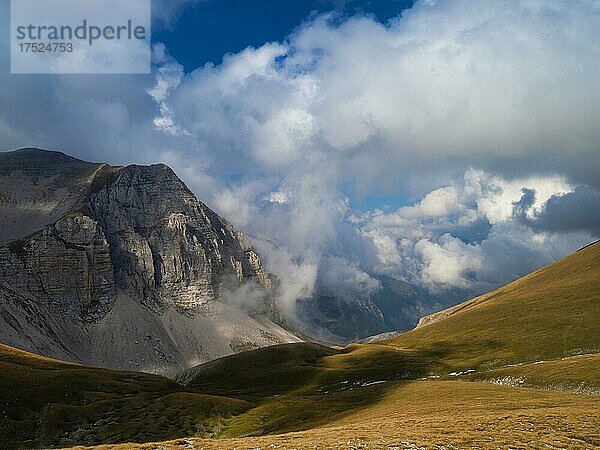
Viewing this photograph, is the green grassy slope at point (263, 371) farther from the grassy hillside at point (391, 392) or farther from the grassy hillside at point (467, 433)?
the grassy hillside at point (467, 433)

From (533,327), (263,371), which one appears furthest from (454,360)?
(263,371)

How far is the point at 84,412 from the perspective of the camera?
83.2 metres

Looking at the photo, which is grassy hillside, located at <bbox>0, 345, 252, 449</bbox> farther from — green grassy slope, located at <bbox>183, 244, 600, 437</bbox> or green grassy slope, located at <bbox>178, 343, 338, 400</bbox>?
green grassy slope, located at <bbox>178, 343, 338, 400</bbox>

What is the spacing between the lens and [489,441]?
104 ft

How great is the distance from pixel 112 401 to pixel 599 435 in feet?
279

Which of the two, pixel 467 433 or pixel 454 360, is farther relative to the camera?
pixel 454 360

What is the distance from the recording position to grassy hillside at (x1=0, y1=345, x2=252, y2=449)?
237ft

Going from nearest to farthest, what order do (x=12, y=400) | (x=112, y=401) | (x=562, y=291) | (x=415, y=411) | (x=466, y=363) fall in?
1. (x=415, y=411)
2. (x=12, y=400)
3. (x=112, y=401)
4. (x=466, y=363)
5. (x=562, y=291)

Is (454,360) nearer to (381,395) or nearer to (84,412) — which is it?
(381,395)

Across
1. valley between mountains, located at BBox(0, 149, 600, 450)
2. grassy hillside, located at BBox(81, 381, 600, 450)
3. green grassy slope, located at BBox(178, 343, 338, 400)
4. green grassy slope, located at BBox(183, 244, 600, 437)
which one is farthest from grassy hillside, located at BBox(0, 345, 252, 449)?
grassy hillside, located at BBox(81, 381, 600, 450)

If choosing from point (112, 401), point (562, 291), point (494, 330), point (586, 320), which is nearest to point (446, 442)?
point (112, 401)

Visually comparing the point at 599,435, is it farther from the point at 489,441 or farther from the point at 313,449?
the point at 313,449

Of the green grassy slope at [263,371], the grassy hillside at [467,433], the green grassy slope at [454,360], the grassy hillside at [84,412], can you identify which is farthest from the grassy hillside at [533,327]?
the grassy hillside at [84,412]

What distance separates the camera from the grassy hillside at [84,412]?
72.2m
